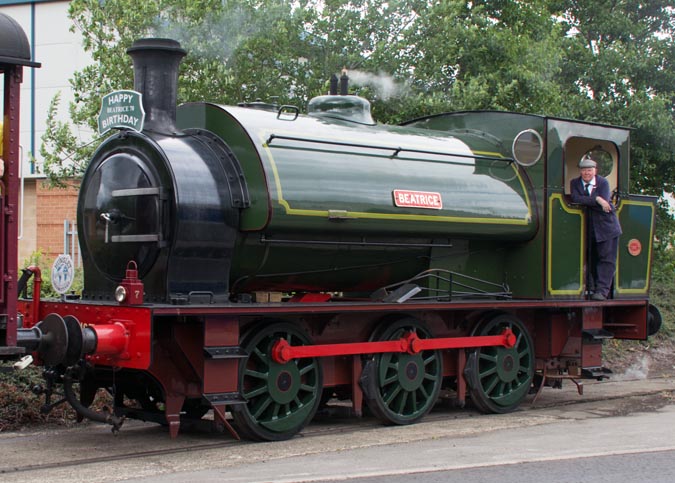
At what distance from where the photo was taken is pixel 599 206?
10.3 metres

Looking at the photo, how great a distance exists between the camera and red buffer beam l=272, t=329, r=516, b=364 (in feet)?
26.2

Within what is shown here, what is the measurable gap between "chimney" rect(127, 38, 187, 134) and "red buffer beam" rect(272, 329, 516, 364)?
2.14 meters

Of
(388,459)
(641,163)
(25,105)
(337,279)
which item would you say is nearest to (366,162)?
(337,279)

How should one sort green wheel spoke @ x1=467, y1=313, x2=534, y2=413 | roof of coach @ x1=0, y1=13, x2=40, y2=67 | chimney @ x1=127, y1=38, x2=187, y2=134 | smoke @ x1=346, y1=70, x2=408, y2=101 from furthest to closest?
smoke @ x1=346, y1=70, x2=408, y2=101 → green wheel spoke @ x1=467, y1=313, x2=534, y2=413 → chimney @ x1=127, y1=38, x2=187, y2=134 → roof of coach @ x1=0, y1=13, x2=40, y2=67

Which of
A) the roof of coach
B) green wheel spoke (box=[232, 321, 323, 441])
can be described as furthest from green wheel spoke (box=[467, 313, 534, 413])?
the roof of coach

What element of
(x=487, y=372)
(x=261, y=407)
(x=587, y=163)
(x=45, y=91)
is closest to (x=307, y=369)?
(x=261, y=407)

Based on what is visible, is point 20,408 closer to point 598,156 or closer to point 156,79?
point 156,79

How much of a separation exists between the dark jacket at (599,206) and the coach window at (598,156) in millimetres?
600

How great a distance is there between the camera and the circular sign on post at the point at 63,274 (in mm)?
8266

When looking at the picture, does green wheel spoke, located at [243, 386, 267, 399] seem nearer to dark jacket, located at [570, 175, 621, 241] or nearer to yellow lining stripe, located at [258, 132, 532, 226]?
yellow lining stripe, located at [258, 132, 532, 226]

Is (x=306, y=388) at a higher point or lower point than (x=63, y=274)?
lower

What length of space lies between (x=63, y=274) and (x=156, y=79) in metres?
1.87

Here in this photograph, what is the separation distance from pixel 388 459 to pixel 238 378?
1476 millimetres

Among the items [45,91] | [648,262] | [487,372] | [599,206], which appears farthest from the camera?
[45,91]
